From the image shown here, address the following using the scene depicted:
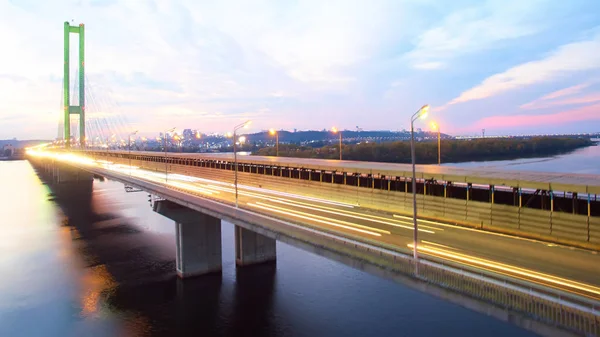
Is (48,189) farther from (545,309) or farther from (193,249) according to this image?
(545,309)

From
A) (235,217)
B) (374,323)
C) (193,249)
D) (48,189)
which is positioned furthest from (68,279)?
(48,189)

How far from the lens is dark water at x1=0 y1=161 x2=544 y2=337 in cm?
2619

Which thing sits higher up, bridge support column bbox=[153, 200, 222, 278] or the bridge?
the bridge

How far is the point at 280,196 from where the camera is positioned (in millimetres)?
33188

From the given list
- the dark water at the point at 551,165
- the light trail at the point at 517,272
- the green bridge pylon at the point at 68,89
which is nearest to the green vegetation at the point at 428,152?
the dark water at the point at 551,165

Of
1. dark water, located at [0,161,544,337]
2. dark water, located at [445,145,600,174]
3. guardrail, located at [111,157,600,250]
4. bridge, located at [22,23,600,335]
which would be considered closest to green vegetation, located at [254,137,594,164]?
dark water, located at [445,145,600,174]

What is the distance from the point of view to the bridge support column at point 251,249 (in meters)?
36.4

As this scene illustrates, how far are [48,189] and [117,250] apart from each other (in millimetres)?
77978

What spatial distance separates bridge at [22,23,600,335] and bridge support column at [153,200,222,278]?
80 mm

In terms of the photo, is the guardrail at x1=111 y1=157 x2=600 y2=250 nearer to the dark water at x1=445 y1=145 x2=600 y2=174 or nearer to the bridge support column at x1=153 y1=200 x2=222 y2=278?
the bridge support column at x1=153 y1=200 x2=222 y2=278

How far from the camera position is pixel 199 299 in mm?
30484

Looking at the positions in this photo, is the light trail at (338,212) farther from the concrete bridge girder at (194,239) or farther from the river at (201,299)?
the concrete bridge girder at (194,239)

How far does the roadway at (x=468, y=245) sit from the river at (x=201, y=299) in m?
7.04

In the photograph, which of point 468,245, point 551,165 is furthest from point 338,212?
point 551,165
